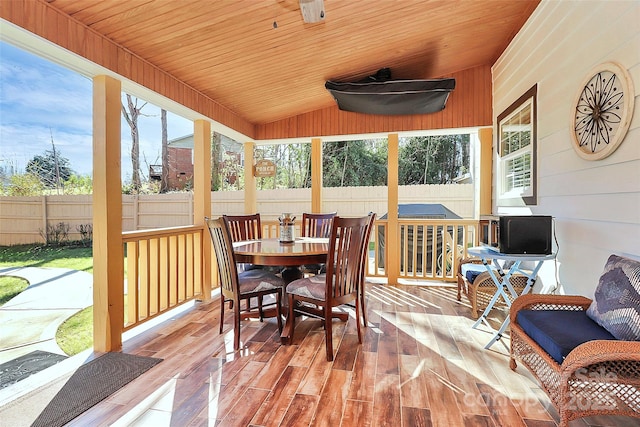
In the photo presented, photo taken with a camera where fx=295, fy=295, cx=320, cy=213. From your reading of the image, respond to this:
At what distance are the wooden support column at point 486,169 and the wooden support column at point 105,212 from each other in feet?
13.8

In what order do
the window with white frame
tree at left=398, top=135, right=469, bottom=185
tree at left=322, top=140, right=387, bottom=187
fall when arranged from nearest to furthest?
the window with white frame, tree at left=398, top=135, right=469, bottom=185, tree at left=322, top=140, right=387, bottom=187

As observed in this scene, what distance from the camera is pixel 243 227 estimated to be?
364cm

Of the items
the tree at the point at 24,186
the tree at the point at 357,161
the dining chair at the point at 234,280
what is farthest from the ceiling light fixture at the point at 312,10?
the tree at the point at 357,161

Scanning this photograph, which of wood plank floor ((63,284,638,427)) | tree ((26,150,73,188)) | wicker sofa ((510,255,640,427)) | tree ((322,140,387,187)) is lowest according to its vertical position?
wood plank floor ((63,284,638,427))

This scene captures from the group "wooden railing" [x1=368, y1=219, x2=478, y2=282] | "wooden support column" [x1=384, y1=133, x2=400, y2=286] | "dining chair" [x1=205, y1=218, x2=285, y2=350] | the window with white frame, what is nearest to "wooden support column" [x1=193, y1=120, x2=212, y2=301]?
"dining chair" [x1=205, y1=218, x2=285, y2=350]

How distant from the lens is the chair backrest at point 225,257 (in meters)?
2.37

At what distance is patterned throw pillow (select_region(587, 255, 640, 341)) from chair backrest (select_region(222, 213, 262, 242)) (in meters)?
3.12

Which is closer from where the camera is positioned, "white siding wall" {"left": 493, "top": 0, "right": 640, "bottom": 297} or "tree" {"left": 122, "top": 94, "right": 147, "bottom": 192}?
"white siding wall" {"left": 493, "top": 0, "right": 640, "bottom": 297}

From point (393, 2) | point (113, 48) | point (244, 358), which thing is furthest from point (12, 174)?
point (393, 2)

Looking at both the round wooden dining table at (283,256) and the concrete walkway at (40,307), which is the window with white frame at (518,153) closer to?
the round wooden dining table at (283,256)

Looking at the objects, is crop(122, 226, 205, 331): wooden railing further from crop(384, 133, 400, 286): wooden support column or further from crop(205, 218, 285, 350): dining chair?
crop(384, 133, 400, 286): wooden support column

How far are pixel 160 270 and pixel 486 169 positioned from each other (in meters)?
4.19

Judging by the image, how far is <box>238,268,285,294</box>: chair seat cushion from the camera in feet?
8.34

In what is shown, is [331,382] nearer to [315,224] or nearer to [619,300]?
[619,300]
